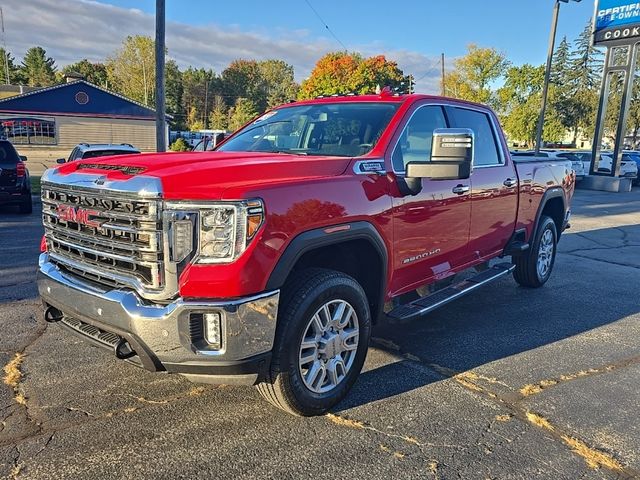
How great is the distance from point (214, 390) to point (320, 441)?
932 mm

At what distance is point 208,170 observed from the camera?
9.53 feet

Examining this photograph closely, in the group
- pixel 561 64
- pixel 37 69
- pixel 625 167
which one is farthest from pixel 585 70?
pixel 37 69

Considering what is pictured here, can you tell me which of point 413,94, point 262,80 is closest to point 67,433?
point 413,94

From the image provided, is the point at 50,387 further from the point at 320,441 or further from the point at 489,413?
the point at 489,413

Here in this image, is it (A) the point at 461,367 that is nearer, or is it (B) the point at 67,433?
(B) the point at 67,433

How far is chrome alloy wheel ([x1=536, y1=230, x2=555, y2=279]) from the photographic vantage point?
642 centimetres

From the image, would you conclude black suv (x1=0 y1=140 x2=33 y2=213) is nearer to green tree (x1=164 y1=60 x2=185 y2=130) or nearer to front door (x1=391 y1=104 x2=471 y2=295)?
front door (x1=391 y1=104 x2=471 y2=295)

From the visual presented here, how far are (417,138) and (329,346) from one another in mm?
1847

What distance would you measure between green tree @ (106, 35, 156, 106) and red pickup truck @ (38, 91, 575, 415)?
66702 millimetres

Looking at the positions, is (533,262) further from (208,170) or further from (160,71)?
(160,71)

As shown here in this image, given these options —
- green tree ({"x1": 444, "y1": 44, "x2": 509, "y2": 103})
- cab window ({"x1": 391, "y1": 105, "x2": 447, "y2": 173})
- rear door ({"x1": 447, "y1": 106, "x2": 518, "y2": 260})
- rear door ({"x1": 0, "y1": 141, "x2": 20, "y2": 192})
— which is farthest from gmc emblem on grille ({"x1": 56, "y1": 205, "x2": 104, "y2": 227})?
green tree ({"x1": 444, "y1": 44, "x2": 509, "y2": 103})

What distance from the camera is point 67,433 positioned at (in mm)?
2990

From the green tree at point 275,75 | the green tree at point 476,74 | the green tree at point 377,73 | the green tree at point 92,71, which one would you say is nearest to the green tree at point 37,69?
the green tree at point 92,71

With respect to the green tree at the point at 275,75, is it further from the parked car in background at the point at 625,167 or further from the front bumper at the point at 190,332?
the front bumper at the point at 190,332
